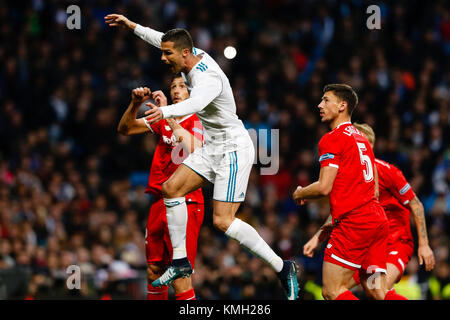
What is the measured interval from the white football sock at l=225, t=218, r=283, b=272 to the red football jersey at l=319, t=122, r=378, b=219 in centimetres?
68

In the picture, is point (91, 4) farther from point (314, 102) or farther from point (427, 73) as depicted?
point (427, 73)

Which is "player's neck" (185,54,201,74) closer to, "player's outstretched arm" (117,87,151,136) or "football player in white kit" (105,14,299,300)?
"football player in white kit" (105,14,299,300)

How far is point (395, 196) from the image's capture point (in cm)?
698

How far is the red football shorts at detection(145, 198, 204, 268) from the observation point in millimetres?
6801

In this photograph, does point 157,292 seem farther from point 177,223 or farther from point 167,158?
point 167,158

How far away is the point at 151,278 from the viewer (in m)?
6.96

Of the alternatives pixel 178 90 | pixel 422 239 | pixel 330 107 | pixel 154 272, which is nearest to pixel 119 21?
pixel 178 90

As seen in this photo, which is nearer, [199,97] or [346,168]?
[199,97]

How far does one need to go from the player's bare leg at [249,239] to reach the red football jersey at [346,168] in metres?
0.68

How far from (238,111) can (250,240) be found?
6.64 meters

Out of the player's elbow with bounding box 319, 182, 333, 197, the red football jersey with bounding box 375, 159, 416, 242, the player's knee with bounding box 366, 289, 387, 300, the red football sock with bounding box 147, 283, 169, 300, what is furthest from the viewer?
the red football sock with bounding box 147, 283, 169, 300

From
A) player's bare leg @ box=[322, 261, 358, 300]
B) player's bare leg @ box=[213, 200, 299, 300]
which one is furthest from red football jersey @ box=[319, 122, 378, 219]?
player's bare leg @ box=[213, 200, 299, 300]
